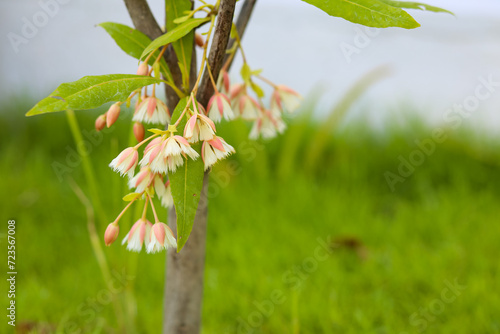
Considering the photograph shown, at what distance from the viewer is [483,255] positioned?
1.37m

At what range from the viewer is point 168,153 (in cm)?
49

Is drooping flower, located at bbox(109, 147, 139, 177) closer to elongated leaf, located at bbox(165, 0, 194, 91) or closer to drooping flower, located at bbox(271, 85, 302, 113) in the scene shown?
elongated leaf, located at bbox(165, 0, 194, 91)

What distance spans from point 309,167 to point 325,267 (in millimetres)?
567

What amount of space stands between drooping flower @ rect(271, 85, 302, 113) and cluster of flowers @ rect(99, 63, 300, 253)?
5 cm

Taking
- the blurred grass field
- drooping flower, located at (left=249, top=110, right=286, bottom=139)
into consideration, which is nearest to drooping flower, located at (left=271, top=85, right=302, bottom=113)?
drooping flower, located at (left=249, top=110, right=286, bottom=139)

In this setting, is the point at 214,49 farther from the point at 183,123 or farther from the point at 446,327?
the point at 446,327

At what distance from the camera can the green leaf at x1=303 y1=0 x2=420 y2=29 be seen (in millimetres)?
497

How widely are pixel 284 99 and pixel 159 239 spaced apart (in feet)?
0.96

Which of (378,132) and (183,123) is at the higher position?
(183,123)

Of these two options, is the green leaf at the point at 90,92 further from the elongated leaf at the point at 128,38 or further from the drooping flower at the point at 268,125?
the drooping flower at the point at 268,125

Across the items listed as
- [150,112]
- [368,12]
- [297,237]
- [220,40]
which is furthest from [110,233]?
[297,237]

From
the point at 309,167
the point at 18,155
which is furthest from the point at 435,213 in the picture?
the point at 18,155

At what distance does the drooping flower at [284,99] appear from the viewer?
73 centimetres

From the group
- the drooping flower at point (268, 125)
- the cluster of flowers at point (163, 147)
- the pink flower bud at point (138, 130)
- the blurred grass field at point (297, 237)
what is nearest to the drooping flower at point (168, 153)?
the cluster of flowers at point (163, 147)
